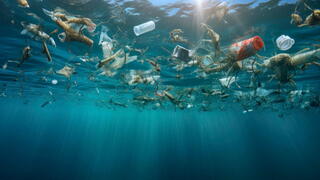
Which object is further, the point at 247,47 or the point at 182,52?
the point at 182,52

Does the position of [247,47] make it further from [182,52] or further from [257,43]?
[182,52]

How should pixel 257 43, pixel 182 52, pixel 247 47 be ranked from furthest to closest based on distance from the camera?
pixel 182 52, pixel 247 47, pixel 257 43

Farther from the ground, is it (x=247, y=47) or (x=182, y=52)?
(x=182, y=52)

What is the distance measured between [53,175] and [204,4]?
162ft

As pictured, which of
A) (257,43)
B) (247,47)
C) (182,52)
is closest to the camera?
(257,43)

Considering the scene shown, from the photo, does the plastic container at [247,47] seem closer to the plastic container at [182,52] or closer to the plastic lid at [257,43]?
the plastic lid at [257,43]

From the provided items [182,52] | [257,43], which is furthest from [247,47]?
[182,52]

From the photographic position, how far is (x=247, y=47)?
8.50 ft

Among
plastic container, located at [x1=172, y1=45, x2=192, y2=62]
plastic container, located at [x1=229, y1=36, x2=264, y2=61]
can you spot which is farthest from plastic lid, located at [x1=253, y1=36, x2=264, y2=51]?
plastic container, located at [x1=172, y1=45, x2=192, y2=62]

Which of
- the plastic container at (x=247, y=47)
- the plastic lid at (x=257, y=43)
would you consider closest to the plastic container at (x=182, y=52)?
the plastic container at (x=247, y=47)

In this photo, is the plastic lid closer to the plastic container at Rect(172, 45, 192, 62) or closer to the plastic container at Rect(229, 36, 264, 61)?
the plastic container at Rect(229, 36, 264, 61)

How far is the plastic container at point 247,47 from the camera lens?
7.99 feet

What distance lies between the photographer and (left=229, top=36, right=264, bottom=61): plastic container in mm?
2437

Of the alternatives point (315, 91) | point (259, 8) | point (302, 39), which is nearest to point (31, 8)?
point (259, 8)
